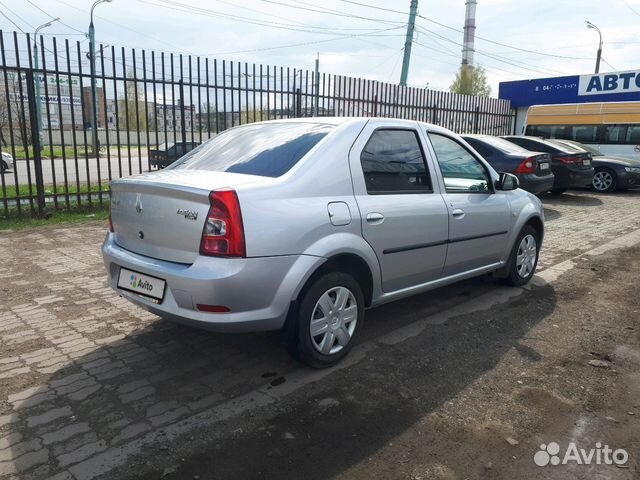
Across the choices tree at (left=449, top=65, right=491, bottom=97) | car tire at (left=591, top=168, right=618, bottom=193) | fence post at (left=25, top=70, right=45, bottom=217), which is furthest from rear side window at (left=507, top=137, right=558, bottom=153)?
tree at (left=449, top=65, right=491, bottom=97)

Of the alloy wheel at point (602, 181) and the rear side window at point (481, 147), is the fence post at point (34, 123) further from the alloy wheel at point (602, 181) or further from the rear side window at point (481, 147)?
the alloy wheel at point (602, 181)

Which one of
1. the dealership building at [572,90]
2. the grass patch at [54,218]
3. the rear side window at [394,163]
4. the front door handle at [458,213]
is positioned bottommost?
the grass patch at [54,218]

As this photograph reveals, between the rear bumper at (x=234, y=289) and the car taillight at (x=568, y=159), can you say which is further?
the car taillight at (x=568, y=159)

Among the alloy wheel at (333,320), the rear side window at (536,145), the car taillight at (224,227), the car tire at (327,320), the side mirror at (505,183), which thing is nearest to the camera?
the car taillight at (224,227)

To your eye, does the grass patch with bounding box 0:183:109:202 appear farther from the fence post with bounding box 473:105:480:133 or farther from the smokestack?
the smokestack

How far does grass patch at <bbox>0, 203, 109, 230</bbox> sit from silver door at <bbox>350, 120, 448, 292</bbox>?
20.5 feet

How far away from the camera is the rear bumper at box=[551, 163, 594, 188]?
39.7ft

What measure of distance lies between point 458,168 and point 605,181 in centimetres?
1192

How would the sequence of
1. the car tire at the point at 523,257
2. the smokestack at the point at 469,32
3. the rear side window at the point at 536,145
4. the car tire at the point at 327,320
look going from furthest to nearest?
the smokestack at the point at 469,32, the rear side window at the point at 536,145, the car tire at the point at 523,257, the car tire at the point at 327,320

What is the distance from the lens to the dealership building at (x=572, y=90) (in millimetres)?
23438

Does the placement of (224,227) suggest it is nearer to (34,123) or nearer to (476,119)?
(34,123)

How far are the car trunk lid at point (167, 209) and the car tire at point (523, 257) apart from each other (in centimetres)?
318

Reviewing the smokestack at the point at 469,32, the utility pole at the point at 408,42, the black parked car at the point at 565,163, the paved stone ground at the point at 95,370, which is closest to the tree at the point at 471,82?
the smokestack at the point at 469,32

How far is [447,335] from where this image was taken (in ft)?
13.8
